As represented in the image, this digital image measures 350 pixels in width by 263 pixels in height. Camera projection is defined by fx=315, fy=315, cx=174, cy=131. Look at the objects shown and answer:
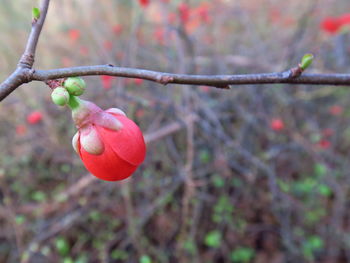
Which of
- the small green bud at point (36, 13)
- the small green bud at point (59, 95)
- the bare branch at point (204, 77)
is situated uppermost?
the small green bud at point (36, 13)

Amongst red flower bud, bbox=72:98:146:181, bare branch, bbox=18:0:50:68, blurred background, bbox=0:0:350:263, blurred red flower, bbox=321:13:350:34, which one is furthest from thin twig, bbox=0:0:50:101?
blurred red flower, bbox=321:13:350:34

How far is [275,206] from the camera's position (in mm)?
1926

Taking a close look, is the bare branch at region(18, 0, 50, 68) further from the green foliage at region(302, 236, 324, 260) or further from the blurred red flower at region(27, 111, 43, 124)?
the green foliage at region(302, 236, 324, 260)

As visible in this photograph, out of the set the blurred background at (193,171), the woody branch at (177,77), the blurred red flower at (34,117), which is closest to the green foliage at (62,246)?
the blurred background at (193,171)

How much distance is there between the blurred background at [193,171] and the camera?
179 cm

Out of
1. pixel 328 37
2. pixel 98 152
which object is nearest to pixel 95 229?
pixel 98 152

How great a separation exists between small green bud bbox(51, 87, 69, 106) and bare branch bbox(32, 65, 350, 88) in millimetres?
33

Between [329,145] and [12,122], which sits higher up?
[329,145]

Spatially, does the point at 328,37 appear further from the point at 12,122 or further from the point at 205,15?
→ the point at 12,122

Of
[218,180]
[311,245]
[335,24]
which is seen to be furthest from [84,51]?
[311,245]

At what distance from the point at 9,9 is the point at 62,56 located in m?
0.63

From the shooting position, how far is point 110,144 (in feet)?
1.66

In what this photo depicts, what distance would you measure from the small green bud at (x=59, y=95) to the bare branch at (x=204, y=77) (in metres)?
0.03

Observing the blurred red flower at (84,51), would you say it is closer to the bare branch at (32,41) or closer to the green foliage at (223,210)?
the green foliage at (223,210)
